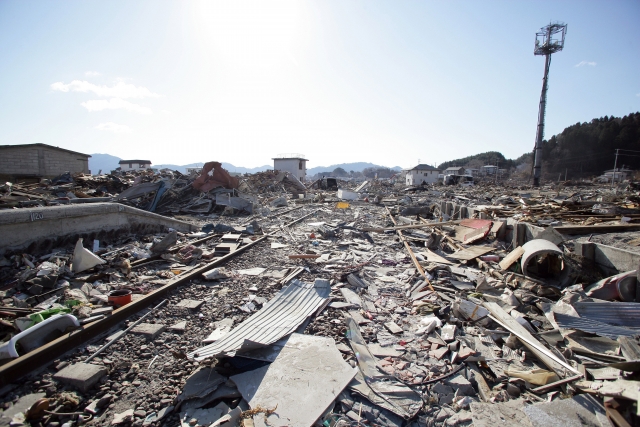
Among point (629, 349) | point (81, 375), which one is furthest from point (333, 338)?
point (629, 349)

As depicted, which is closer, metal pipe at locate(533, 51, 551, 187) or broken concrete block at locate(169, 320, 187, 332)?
broken concrete block at locate(169, 320, 187, 332)

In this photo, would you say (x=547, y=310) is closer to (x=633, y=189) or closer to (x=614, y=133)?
(x=633, y=189)

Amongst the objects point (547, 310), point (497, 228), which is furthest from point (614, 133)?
point (547, 310)

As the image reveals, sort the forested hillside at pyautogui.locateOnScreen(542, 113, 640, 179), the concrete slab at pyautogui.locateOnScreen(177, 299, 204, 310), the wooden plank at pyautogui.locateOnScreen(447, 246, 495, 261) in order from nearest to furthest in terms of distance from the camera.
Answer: the concrete slab at pyautogui.locateOnScreen(177, 299, 204, 310) < the wooden plank at pyautogui.locateOnScreen(447, 246, 495, 261) < the forested hillside at pyautogui.locateOnScreen(542, 113, 640, 179)

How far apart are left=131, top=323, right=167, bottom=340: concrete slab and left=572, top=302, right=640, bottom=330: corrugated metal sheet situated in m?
5.55

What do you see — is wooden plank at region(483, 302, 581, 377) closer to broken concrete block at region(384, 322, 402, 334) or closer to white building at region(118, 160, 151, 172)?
broken concrete block at region(384, 322, 402, 334)

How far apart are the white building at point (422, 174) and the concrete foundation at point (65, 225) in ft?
181

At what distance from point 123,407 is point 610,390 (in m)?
4.20

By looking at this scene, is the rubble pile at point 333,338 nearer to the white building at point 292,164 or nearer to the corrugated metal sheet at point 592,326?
the corrugated metal sheet at point 592,326

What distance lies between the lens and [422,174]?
58969mm

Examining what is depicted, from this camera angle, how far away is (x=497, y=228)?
27.8 feet

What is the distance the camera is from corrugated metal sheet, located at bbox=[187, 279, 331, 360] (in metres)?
3.20

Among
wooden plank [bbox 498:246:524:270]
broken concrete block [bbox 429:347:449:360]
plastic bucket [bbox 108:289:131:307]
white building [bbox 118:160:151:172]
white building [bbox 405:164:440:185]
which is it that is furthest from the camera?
white building [bbox 405:164:440:185]

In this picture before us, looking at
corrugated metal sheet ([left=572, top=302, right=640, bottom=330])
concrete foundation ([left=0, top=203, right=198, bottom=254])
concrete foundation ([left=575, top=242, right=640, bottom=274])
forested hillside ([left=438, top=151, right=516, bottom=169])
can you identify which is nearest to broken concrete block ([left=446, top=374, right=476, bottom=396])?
corrugated metal sheet ([left=572, top=302, right=640, bottom=330])
